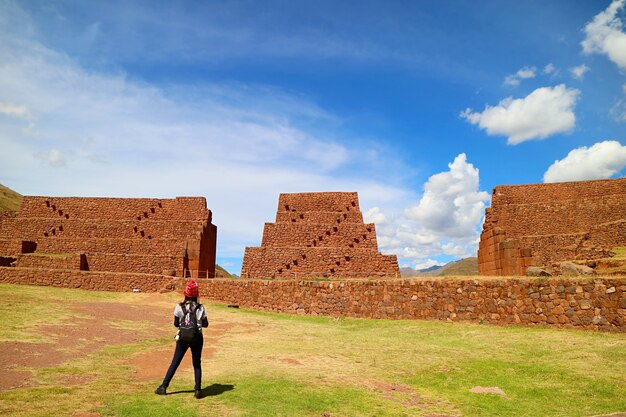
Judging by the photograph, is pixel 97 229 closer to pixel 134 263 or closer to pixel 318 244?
pixel 134 263

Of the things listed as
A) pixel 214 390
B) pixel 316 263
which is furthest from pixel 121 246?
pixel 214 390

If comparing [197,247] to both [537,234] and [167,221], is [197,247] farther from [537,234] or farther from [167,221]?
[537,234]

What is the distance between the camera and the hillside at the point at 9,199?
2160 inches

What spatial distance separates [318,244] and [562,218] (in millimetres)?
16811

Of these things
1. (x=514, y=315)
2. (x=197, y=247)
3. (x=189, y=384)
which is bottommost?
(x=189, y=384)

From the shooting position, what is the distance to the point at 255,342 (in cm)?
Answer: 1145

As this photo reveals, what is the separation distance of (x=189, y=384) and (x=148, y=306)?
11172 millimetres

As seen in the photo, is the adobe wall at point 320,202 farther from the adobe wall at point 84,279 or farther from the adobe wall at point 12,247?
the adobe wall at point 12,247

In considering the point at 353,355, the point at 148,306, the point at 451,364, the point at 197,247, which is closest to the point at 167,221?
the point at 197,247

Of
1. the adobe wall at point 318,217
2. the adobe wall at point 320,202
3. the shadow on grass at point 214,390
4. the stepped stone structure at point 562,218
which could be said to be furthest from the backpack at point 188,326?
the adobe wall at point 320,202

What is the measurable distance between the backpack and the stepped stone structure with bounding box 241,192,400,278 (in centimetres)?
1974

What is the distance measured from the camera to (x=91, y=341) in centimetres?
993

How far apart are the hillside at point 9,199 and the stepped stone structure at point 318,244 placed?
41396 mm

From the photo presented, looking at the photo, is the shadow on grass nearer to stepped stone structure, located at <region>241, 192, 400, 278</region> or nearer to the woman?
the woman
